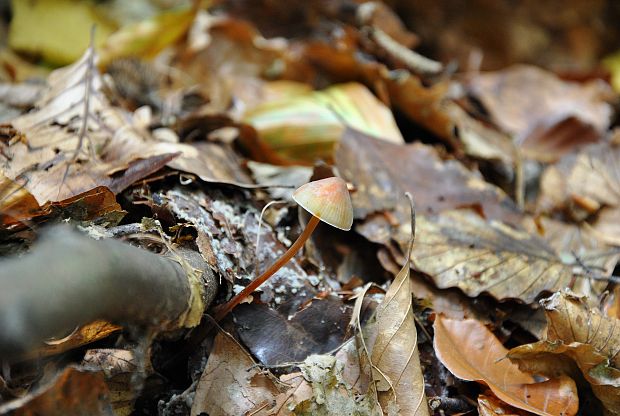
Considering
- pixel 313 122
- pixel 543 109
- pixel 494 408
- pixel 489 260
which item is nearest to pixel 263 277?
pixel 494 408

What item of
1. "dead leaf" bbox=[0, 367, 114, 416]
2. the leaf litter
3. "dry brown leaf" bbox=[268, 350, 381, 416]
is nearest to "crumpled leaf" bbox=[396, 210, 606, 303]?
the leaf litter

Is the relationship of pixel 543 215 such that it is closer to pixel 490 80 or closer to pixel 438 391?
pixel 438 391

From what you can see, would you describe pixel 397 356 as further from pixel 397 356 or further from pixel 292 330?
pixel 292 330

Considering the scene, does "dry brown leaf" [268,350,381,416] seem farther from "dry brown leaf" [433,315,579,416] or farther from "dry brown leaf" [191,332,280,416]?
"dry brown leaf" [433,315,579,416]

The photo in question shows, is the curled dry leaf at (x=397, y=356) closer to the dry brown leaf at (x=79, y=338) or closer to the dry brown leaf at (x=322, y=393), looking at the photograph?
the dry brown leaf at (x=322, y=393)

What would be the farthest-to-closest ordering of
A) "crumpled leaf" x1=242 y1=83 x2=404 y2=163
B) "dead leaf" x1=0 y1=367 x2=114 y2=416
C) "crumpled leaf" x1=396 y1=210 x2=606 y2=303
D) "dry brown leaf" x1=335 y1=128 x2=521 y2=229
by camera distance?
A: "crumpled leaf" x1=242 y1=83 x2=404 y2=163 → "dry brown leaf" x1=335 y1=128 x2=521 y2=229 → "crumpled leaf" x1=396 y1=210 x2=606 y2=303 → "dead leaf" x1=0 y1=367 x2=114 y2=416

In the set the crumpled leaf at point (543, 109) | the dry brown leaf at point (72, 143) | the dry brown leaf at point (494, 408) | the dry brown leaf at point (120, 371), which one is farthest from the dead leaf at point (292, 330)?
the crumpled leaf at point (543, 109)
